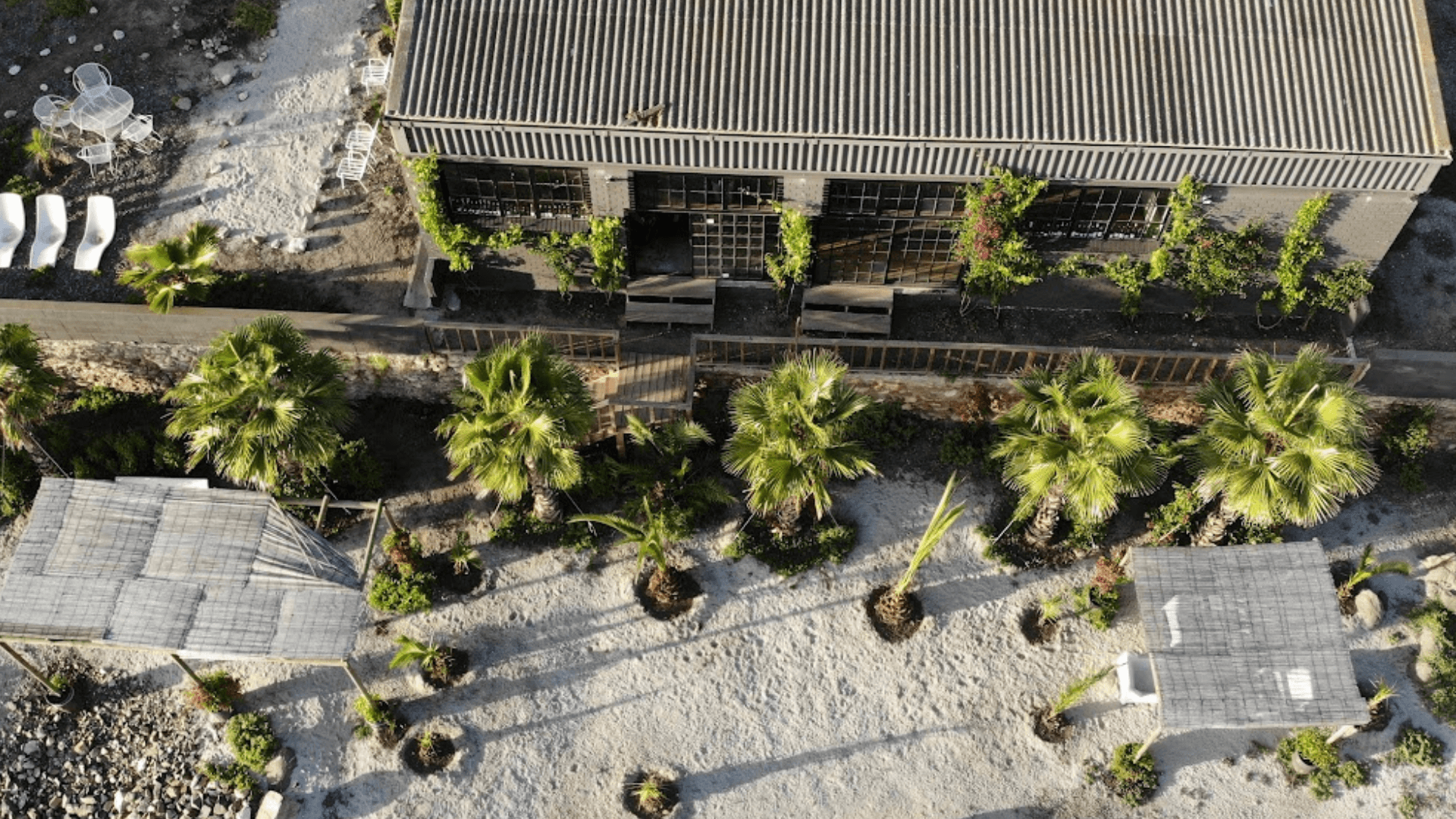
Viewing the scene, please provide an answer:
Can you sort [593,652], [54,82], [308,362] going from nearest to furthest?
[308,362], [593,652], [54,82]

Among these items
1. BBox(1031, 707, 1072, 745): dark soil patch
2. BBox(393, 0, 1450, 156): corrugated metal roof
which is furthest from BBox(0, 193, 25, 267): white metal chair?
BBox(1031, 707, 1072, 745): dark soil patch

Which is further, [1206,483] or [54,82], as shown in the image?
[54,82]

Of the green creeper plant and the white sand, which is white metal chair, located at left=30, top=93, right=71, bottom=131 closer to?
the white sand

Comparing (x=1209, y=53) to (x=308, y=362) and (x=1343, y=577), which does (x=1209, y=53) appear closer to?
(x=1343, y=577)

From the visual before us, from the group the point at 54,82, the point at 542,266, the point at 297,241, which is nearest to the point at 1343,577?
the point at 542,266

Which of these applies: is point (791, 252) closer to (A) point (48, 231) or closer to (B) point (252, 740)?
(B) point (252, 740)

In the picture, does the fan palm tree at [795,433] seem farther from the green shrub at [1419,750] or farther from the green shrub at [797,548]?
the green shrub at [1419,750]

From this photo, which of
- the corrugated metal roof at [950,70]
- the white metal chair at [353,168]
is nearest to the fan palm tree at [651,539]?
the corrugated metal roof at [950,70]
